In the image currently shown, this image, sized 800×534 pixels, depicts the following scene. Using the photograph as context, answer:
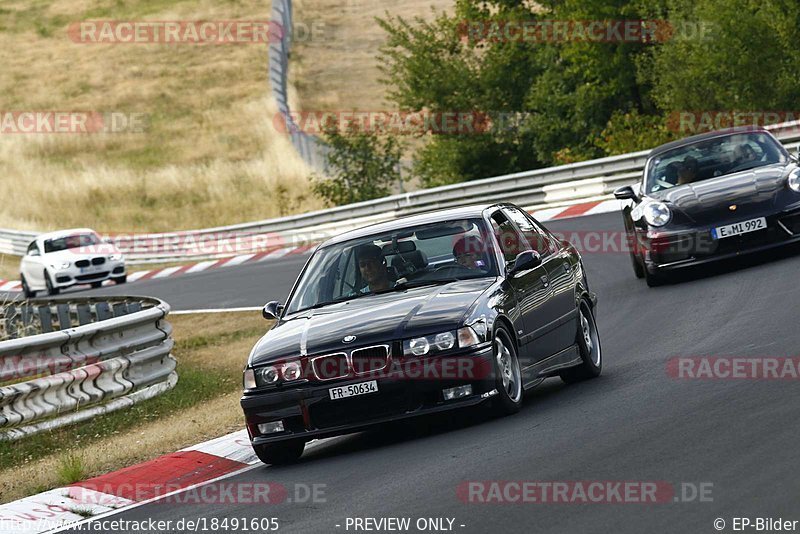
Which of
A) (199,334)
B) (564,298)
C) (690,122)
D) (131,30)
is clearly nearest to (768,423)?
(564,298)

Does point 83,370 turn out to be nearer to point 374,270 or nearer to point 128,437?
point 128,437

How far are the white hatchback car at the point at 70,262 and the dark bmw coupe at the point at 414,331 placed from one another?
71.7ft

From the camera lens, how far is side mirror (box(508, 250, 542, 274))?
972 cm

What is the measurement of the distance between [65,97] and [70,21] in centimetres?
1326

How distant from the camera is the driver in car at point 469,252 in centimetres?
983

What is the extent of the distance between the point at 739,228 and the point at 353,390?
682 cm

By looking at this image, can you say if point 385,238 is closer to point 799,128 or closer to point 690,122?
point 799,128

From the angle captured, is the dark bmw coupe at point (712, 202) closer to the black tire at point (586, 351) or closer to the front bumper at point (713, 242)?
the front bumper at point (713, 242)

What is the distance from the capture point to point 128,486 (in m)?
9.09

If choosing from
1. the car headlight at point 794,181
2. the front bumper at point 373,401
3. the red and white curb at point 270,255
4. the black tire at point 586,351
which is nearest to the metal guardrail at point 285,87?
the red and white curb at point 270,255

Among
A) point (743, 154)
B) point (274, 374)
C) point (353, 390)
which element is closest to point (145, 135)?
point (743, 154)

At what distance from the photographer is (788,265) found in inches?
566

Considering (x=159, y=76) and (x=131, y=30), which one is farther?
(x=131, y=30)

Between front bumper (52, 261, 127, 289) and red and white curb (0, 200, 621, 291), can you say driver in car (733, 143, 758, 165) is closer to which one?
red and white curb (0, 200, 621, 291)
